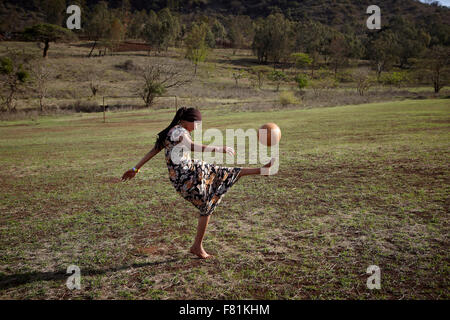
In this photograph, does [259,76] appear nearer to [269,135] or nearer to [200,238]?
[269,135]

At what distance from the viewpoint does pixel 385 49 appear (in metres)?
97.2

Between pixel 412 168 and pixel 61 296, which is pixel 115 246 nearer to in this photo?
pixel 61 296

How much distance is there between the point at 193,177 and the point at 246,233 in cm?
160

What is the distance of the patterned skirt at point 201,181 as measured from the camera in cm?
390

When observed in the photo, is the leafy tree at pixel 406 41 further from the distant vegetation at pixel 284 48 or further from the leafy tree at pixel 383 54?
the leafy tree at pixel 383 54

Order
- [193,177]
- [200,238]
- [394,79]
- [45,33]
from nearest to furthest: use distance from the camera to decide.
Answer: [193,177]
[200,238]
[394,79]
[45,33]

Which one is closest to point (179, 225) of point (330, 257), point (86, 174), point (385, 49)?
point (330, 257)

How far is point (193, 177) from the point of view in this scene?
12.8 ft

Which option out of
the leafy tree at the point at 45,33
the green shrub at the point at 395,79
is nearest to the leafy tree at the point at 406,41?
the green shrub at the point at 395,79

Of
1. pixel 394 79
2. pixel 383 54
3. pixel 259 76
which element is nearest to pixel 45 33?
pixel 259 76

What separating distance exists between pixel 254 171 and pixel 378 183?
4682mm

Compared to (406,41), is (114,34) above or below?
below

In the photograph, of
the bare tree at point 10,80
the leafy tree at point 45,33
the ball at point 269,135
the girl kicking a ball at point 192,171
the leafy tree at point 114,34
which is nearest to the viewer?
the girl kicking a ball at point 192,171

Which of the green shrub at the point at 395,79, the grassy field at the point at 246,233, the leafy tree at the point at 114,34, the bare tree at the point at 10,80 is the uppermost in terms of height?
the leafy tree at the point at 114,34
